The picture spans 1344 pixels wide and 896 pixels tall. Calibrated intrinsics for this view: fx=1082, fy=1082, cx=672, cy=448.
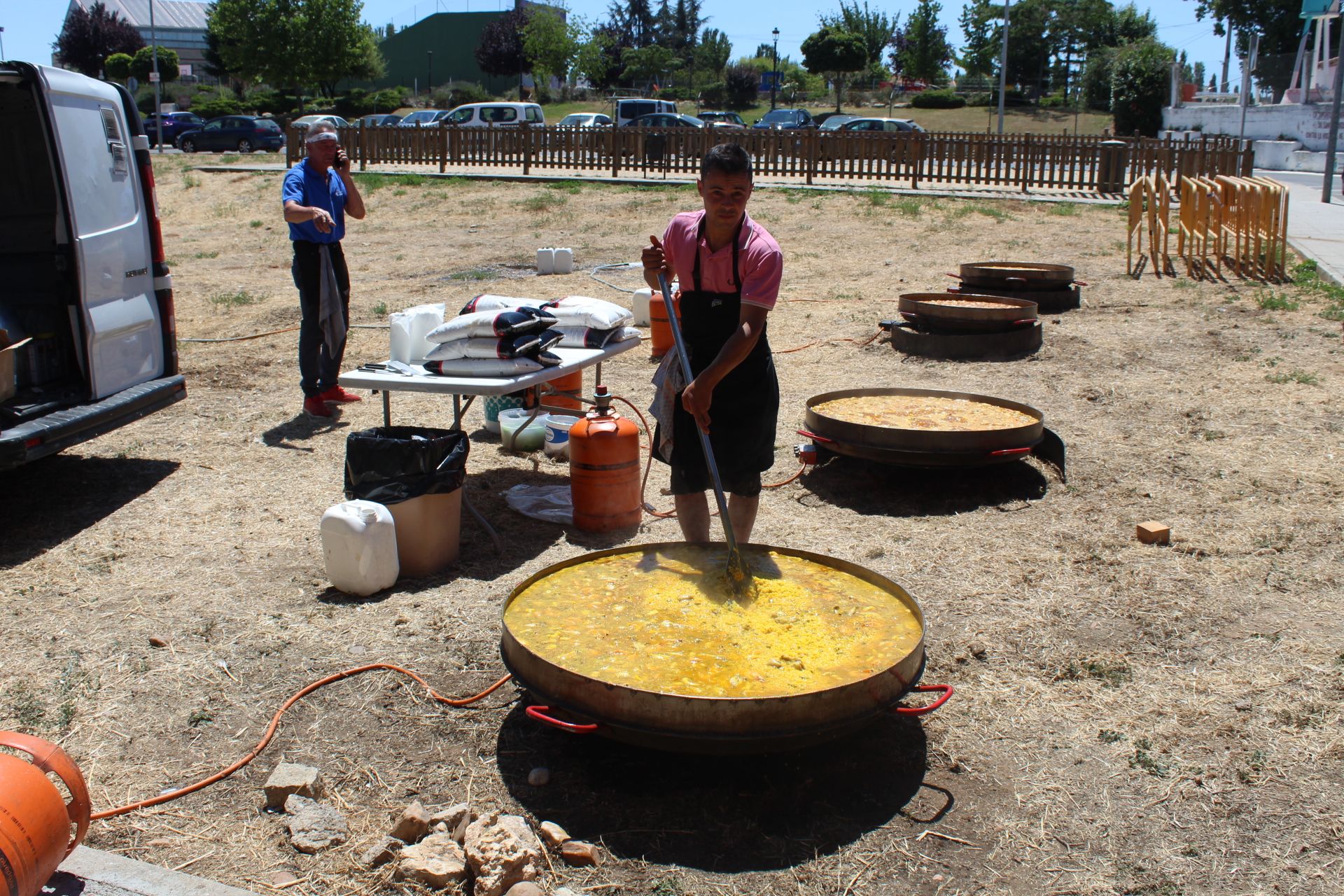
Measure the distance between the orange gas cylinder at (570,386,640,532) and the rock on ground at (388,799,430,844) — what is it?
7.45ft

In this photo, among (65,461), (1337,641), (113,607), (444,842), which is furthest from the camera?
(65,461)

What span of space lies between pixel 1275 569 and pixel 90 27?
79.3 meters

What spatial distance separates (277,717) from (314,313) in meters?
3.70

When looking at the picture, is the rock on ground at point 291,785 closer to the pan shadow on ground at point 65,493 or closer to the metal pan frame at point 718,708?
the metal pan frame at point 718,708

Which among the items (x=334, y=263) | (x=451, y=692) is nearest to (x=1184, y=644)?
(x=451, y=692)

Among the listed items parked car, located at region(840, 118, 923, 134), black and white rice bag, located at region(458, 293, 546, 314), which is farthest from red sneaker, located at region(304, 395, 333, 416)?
parked car, located at region(840, 118, 923, 134)

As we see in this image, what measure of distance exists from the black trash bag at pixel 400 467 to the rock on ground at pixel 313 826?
5.38 feet

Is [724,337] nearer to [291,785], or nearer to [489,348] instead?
[489,348]

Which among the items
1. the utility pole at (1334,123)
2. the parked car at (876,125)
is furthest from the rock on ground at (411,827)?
the parked car at (876,125)

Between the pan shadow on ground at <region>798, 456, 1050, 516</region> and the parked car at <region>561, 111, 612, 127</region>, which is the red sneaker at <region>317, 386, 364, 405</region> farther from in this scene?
the parked car at <region>561, 111, 612, 127</region>

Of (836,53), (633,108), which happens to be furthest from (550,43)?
(633,108)

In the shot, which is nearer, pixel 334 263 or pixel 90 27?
pixel 334 263

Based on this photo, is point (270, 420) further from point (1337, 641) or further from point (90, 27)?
point (90, 27)

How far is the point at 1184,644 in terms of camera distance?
3.86 m
